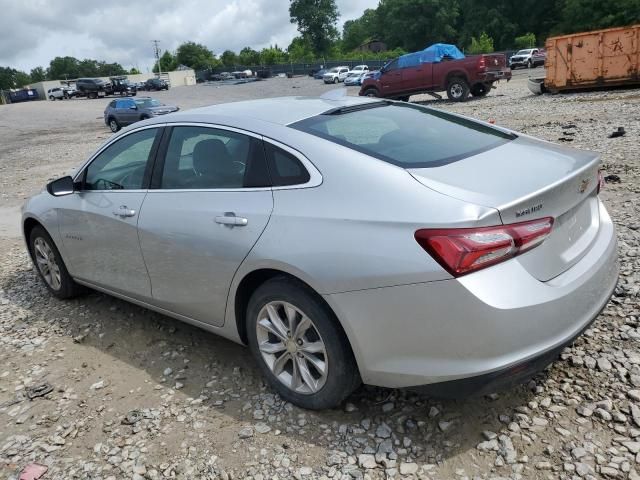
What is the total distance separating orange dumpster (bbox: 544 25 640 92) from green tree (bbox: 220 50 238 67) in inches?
4000

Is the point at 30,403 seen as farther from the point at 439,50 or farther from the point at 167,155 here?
the point at 439,50

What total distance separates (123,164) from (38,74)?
518ft

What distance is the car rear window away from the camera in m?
2.80

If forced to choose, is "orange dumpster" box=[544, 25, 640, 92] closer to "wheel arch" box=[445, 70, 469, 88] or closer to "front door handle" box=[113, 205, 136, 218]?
"wheel arch" box=[445, 70, 469, 88]

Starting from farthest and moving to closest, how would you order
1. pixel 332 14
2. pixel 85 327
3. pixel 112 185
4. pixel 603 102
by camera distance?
pixel 332 14 → pixel 603 102 → pixel 85 327 → pixel 112 185

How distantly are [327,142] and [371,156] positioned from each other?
26 cm

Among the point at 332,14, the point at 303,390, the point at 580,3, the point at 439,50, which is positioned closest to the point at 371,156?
the point at 303,390

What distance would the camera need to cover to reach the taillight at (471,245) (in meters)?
2.22

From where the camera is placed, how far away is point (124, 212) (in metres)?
3.65

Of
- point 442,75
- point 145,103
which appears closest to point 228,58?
point 145,103

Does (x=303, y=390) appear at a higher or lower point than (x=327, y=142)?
lower

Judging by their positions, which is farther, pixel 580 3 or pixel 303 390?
pixel 580 3

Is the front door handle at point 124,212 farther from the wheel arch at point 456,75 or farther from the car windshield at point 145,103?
the car windshield at point 145,103

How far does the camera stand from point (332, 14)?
110 m
